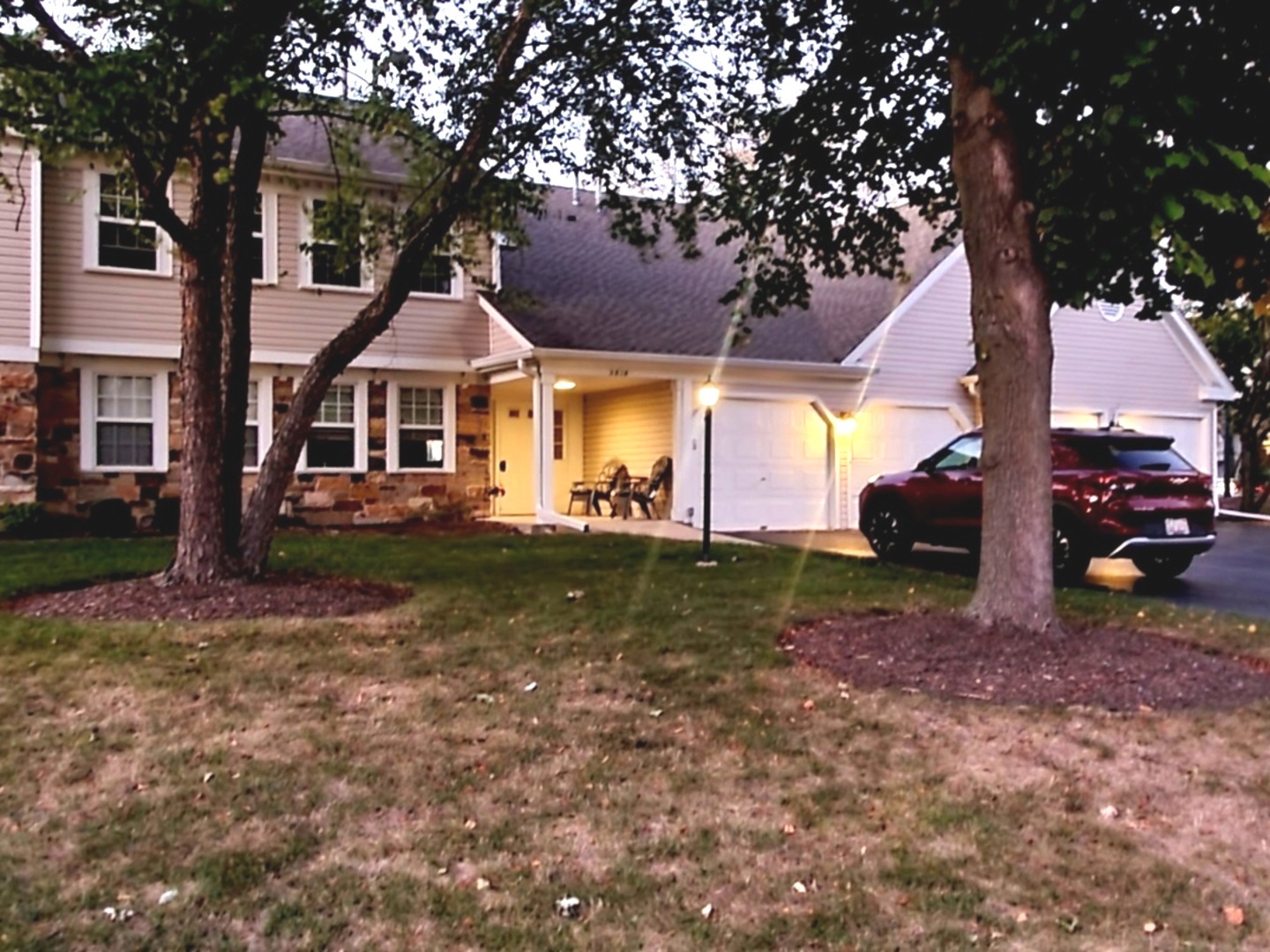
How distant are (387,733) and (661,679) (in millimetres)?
1601

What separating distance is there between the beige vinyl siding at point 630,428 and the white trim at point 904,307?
10.1ft

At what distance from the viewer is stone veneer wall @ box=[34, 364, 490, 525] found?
535 inches

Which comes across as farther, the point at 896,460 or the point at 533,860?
the point at 896,460

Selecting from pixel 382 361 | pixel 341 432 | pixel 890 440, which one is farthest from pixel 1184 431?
pixel 341 432

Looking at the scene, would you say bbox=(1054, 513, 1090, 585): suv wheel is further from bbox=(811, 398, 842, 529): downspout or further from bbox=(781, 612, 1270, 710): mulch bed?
bbox=(811, 398, 842, 529): downspout

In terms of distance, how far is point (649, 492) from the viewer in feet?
52.2

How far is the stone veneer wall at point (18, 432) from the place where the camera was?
42.5 feet

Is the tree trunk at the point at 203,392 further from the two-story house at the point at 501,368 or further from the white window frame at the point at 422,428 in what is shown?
the white window frame at the point at 422,428

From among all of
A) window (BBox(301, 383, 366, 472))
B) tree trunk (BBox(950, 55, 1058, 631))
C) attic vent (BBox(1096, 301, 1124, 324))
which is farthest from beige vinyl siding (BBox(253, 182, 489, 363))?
attic vent (BBox(1096, 301, 1124, 324))

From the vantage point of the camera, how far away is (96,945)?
112 inches

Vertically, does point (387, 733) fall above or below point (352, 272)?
below

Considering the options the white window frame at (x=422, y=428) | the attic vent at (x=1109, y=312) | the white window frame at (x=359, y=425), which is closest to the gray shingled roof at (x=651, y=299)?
the white window frame at (x=422, y=428)

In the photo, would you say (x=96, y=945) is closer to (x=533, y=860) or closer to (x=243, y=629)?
(x=533, y=860)

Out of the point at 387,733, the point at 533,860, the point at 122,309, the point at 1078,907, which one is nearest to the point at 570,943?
the point at 533,860
